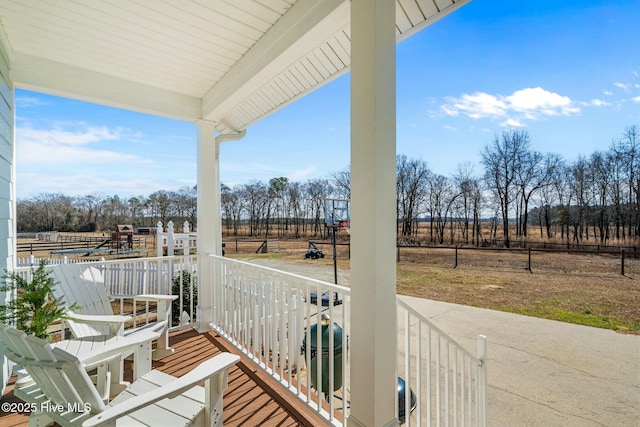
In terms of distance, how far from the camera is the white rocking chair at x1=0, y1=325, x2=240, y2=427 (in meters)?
1.07

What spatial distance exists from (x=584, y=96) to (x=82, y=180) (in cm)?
1054

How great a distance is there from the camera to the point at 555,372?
3451 millimetres

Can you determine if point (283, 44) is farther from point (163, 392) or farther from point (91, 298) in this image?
point (91, 298)

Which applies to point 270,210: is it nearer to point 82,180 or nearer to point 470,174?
point 82,180

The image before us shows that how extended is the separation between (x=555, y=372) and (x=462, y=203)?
433 centimetres

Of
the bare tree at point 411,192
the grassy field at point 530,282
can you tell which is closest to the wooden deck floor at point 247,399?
the grassy field at point 530,282

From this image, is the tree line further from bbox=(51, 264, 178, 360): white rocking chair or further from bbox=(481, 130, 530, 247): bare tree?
bbox=(51, 264, 178, 360): white rocking chair

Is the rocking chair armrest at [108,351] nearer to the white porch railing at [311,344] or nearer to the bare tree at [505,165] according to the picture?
the white porch railing at [311,344]

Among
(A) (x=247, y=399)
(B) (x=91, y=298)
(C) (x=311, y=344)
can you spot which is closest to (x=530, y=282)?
(C) (x=311, y=344)

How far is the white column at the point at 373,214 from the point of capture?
4.29ft

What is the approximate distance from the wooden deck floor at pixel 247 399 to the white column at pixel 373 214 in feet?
2.24

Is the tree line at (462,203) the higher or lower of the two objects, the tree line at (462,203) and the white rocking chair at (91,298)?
the higher

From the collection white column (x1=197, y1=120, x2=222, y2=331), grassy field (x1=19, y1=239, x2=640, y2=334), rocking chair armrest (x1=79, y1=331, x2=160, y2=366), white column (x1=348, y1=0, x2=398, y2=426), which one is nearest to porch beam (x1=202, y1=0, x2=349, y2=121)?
white column (x1=348, y1=0, x2=398, y2=426)

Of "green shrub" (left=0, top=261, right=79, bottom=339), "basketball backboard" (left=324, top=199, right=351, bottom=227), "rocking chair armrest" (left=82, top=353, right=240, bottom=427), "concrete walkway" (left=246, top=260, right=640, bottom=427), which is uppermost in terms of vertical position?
"basketball backboard" (left=324, top=199, right=351, bottom=227)
